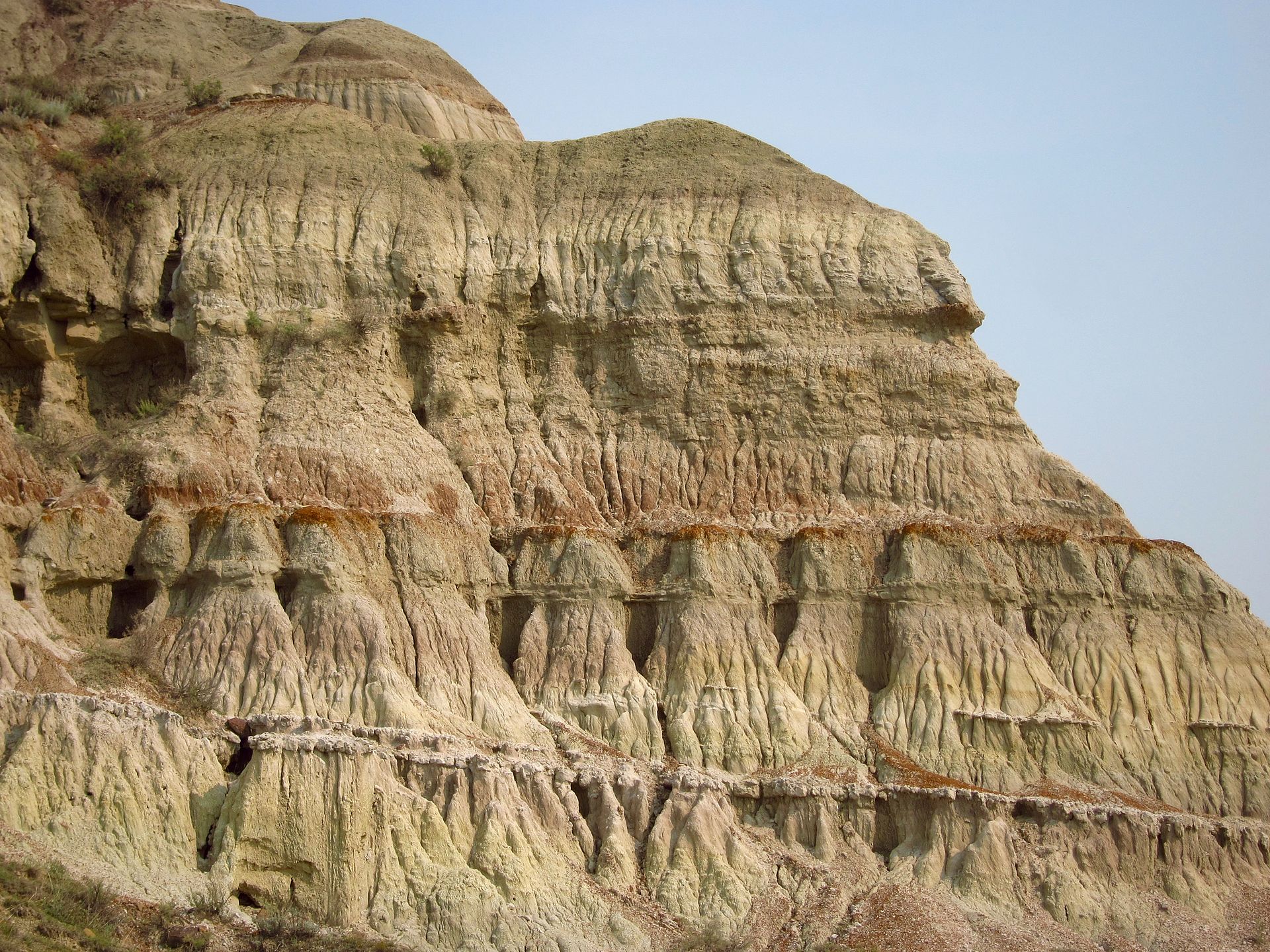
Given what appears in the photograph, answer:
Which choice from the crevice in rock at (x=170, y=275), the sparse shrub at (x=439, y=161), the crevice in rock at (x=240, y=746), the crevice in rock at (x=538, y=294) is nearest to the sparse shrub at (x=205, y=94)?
the crevice in rock at (x=170, y=275)

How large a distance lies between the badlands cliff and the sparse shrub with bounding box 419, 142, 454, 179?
0.72ft

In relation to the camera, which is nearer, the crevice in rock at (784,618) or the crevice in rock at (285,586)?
the crevice in rock at (285,586)

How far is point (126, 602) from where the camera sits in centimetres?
4097

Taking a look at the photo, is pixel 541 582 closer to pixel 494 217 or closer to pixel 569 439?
pixel 569 439

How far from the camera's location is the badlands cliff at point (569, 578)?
35.7 m

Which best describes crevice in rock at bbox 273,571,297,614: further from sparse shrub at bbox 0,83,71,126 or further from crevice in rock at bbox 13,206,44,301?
sparse shrub at bbox 0,83,71,126

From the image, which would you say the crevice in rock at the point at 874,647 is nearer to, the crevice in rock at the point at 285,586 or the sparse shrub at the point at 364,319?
the crevice in rock at the point at 285,586

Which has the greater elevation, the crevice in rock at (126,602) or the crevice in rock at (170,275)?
the crevice in rock at (170,275)

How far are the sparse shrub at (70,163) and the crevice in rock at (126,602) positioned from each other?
15.3 m

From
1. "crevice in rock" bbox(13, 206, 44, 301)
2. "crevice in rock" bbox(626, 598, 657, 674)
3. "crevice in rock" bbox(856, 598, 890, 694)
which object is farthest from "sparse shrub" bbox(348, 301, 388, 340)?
"crevice in rock" bbox(856, 598, 890, 694)

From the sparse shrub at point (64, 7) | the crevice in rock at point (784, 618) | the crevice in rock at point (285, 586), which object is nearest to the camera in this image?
the crevice in rock at point (285, 586)

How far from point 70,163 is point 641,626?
22603 millimetres

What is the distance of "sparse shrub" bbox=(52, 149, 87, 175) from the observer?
49656mm

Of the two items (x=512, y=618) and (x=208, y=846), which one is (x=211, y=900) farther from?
(x=512, y=618)
